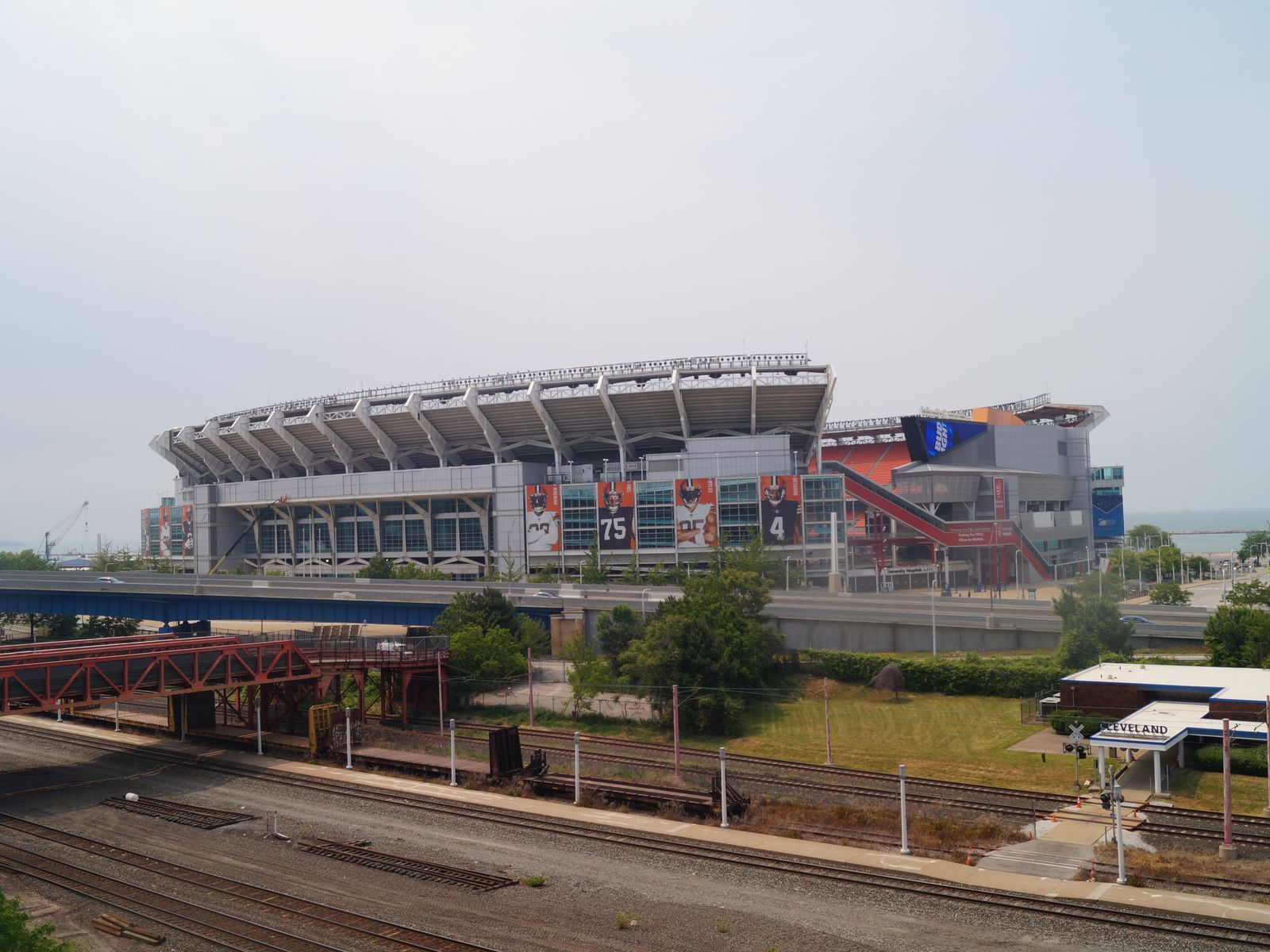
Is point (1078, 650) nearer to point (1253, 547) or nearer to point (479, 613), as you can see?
point (479, 613)

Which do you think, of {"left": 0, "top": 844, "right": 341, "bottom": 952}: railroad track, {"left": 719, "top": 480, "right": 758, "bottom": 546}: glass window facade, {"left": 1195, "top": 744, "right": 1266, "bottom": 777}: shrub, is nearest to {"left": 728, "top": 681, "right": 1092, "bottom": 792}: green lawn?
{"left": 1195, "top": 744, "right": 1266, "bottom": 777}: shrub

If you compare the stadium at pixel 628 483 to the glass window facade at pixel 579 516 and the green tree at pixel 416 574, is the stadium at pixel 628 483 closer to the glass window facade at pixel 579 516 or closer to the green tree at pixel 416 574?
the glass window facade at pixel 579 516

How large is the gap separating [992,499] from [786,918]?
100444 millimetres

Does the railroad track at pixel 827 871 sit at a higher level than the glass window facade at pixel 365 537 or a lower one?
lower

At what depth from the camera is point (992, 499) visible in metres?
114

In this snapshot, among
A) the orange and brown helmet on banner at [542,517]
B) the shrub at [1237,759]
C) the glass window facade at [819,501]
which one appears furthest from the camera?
the orange and brown helmet on banner at [542,517]

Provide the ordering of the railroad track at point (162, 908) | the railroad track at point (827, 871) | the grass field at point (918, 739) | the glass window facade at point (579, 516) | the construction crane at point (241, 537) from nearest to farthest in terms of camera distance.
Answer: the railroad track at point (827, 871) < the railroad track at point (162, 908) < the grass field at point (918, 739) < the glass window facade at point (579, 516) < the construction crane at point (241, 537)

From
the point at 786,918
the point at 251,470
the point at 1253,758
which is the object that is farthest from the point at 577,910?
the point at 251,470

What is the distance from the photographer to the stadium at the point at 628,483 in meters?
98.8

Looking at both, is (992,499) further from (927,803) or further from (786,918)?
(786,918)

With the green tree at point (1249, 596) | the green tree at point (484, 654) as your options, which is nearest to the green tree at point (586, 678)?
the green tree at point (484, 654)

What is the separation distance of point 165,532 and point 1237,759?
15222cm

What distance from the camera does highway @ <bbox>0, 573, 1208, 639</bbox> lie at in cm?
5841

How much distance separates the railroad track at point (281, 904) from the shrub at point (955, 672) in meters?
36.3
